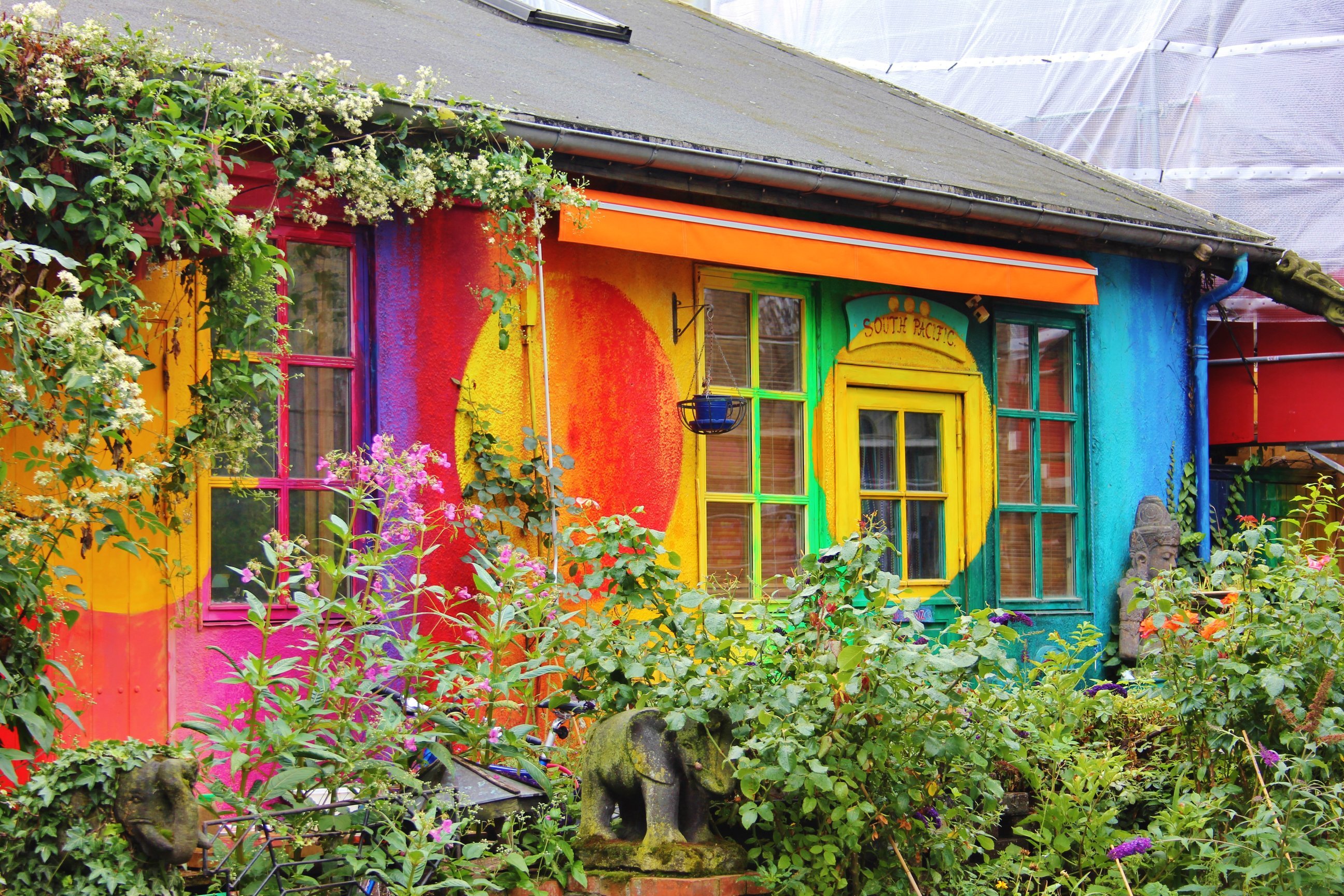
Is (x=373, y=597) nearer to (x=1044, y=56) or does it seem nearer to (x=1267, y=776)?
(x=1267, y=776)

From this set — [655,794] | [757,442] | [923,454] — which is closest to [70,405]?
[655,794]

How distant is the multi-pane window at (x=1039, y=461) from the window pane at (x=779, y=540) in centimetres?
140

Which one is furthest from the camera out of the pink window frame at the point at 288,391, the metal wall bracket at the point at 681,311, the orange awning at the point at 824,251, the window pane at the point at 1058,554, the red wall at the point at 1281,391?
the red wall at the point at 1281,391

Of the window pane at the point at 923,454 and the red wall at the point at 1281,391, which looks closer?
the window pane at the point at 923,454

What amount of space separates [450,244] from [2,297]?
196cm

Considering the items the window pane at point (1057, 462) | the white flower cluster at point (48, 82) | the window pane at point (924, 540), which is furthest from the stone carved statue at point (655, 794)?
the window pane at point (1057, 462)

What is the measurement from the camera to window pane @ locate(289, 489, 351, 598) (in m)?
5.27

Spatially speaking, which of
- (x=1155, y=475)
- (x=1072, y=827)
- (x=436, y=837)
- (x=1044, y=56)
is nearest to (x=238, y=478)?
(x=436, y=837)

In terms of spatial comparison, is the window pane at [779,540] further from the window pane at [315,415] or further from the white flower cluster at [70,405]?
the white flower cluster at [70,405]

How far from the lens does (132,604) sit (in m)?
4.86

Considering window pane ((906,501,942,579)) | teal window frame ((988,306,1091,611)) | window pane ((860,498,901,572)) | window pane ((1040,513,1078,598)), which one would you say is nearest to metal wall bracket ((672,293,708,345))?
window pane ((860,498,901,572))

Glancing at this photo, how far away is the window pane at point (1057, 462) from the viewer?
25.0ft

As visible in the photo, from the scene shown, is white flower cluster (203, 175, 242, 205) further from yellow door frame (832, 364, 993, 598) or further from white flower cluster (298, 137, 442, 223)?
yellow door frame (832, 364, 993, 598)

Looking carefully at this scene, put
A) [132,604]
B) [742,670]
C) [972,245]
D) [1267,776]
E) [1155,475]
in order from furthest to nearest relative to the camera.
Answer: [1155,475]
[972,245]
[132,604]
[1267,776]
[742,670]
